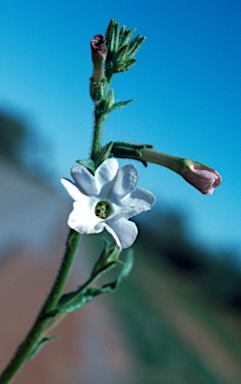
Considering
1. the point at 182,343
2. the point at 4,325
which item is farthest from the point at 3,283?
the point at 182,343

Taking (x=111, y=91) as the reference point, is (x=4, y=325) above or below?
below

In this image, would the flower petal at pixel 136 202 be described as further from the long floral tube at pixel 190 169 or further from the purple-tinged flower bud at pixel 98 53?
the purple-tinged flower bud at pixel 98 53

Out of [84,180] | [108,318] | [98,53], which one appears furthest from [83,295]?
[108,318]

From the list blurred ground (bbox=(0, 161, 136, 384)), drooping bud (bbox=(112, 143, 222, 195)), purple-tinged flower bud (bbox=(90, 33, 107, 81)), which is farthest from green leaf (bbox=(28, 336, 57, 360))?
blurred ground (bbox=(0, 161, 136, 384))

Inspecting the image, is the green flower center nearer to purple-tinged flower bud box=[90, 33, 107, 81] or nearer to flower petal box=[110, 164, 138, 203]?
flower petal box=[110, 164, 138, 203]

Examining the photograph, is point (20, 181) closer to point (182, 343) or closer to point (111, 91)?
point (182, 343)

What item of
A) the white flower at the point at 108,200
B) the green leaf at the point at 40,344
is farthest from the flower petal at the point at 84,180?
the green leaf at the point at 40,344
